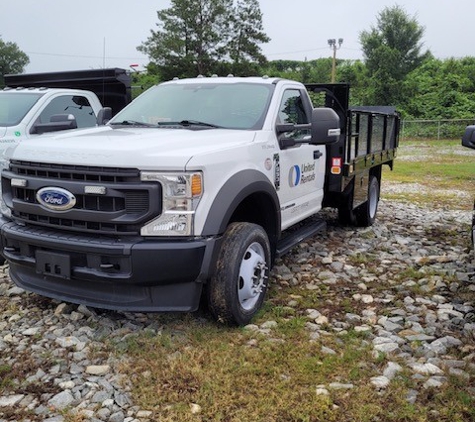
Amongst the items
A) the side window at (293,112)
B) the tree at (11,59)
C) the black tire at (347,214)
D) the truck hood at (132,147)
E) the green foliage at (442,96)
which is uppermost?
the tree at (11,59)

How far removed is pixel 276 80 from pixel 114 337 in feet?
9.91

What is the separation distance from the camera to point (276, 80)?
17.5ft

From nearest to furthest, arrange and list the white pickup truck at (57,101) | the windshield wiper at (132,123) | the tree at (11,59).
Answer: the windshield wiper at (132,123)
the white pickup truck at (57,101)
the tree at (11,59)

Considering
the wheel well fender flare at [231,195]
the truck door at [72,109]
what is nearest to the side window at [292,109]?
the wheel well fender flare at [231,195]

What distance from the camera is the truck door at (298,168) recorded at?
496 centimetres

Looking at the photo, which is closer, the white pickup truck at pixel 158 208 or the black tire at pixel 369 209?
the white pickup truck at pixel 158 208

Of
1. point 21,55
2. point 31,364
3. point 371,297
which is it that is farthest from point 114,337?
point 21,55

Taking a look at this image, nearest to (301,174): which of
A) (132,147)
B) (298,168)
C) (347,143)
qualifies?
(298,168)

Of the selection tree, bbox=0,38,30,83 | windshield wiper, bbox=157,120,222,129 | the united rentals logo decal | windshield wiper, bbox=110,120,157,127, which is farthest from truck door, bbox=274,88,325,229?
tree, bbox=0,38,30,83

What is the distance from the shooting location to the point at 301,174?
535 centimetres

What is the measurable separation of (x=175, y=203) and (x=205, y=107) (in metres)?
1.71

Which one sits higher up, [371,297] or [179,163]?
[179,163]

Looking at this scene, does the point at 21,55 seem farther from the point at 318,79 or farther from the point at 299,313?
the point at 299,313

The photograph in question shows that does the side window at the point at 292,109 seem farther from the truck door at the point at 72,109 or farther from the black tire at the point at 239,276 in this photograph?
the truck door at the point at 72,109
